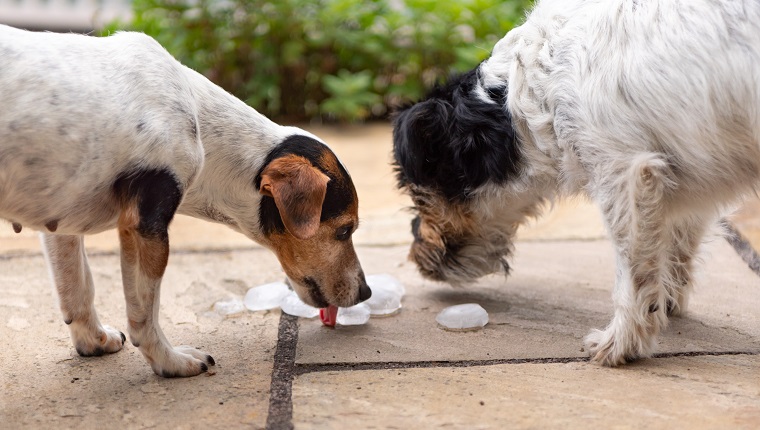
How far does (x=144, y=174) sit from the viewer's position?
2.79 m

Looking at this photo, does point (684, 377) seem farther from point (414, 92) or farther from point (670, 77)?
point (414, 92)

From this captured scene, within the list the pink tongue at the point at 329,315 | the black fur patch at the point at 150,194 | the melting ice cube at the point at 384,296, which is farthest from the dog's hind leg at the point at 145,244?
the melting ice cube at the point at 384,296

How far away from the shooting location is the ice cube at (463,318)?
11.6 ft

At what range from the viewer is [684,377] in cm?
297

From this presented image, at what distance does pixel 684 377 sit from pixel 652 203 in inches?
23.3

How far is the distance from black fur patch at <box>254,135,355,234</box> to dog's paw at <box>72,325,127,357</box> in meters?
0.71

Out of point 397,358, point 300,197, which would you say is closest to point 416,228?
point 397,358

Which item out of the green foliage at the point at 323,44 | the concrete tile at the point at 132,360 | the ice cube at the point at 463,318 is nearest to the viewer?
the concrete tile at the point at 132,360

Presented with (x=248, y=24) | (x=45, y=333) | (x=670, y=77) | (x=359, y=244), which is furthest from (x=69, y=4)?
(x=670, y=77)

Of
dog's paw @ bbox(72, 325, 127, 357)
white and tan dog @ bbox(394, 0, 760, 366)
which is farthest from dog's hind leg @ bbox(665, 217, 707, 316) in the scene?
dog's paw @ bbox(72, 325, 127, 357)

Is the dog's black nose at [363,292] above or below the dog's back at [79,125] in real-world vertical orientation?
below

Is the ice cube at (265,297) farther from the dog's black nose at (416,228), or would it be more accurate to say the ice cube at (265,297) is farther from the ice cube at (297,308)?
the dog's black nose at (416,228)

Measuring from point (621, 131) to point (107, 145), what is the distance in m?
1.68

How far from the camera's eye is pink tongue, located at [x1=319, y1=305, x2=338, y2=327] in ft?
11.5
